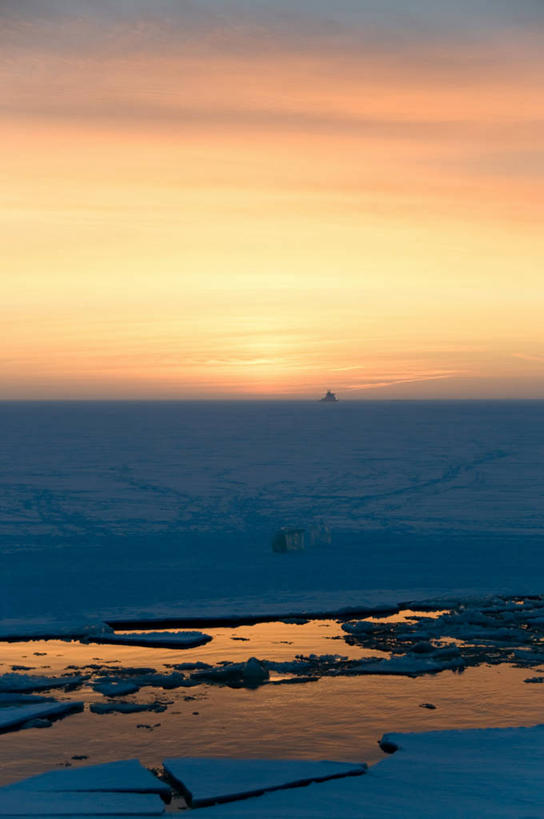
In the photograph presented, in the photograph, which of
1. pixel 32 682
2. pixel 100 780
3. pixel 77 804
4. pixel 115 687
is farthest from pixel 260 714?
pixel 77 804

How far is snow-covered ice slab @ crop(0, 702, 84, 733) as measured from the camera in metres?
9.43

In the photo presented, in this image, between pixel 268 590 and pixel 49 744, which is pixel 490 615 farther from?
pixel 49 744

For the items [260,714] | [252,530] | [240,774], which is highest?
[252,530]

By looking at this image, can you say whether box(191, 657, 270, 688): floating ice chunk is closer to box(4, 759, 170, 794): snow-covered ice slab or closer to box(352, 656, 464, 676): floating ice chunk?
box(352, 656, 464, 676): floating ice chunk

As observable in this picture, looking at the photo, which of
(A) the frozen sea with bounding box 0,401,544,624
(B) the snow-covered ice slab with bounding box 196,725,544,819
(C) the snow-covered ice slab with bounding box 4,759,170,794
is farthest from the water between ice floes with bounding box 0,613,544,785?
(A) the frozen sea with bounding box 0,401,544,624

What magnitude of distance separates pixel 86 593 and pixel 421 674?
6.36 metres

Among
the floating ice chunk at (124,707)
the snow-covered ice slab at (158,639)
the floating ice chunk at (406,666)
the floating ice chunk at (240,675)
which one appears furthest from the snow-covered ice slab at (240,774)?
the snow-covered ice slab at (158,639)

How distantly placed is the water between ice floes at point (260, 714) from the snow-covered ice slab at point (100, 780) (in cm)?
33

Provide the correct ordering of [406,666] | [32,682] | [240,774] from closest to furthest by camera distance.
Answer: [240,774], [32,682], [406,666]

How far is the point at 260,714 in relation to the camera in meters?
9.96

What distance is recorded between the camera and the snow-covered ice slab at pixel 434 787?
23.9 ft

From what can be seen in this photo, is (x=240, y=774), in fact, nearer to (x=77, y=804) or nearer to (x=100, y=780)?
(x=100, y=780)

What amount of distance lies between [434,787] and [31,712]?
4.15 m

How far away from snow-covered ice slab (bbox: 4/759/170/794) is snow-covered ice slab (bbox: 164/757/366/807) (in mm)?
256
